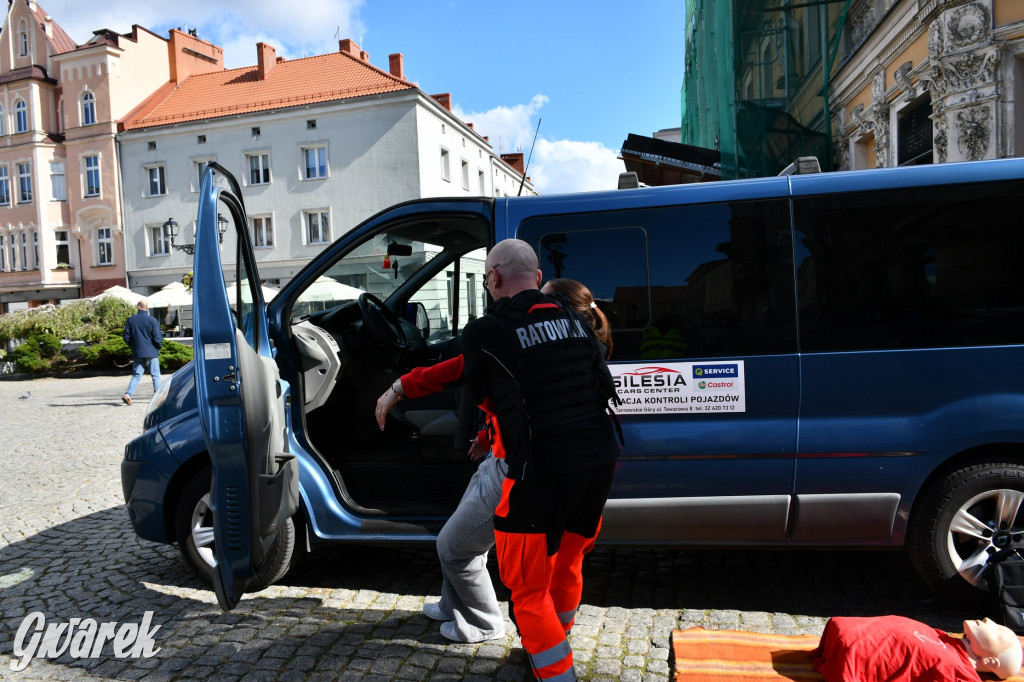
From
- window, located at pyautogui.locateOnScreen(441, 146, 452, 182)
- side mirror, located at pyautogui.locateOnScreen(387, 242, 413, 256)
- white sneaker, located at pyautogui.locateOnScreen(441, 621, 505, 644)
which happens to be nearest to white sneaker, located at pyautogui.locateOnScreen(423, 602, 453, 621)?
white sneaker, located at pyautogui.locateOnScreen(441, 621, 505, 644)

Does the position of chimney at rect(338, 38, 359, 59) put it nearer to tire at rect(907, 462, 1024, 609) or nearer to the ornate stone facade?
the ornate stone facade

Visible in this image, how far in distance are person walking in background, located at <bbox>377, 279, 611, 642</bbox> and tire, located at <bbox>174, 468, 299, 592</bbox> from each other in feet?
2.84

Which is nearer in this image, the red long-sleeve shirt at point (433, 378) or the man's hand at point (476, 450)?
the red long-sleeve shirt at point (433, 378)

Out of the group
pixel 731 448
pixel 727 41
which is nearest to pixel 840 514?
pixel 731 448

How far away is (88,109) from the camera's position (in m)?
37.1

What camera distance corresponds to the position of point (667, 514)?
366 cm

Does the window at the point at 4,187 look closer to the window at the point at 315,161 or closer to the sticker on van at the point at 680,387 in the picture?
the window at the point at 315,161

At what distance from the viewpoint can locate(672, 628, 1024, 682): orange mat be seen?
3.08 meters

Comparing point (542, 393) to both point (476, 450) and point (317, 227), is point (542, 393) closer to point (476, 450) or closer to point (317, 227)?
point (476, 450)

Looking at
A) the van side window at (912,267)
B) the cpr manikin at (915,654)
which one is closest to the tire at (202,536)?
the cpr manikin at (915,654)

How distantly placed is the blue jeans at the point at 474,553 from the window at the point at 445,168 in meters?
31.9

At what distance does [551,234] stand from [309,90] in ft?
110

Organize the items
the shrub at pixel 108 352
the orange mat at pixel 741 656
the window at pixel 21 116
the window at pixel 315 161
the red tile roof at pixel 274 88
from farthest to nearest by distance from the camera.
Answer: the window at pixel 21 116
the red tile roof at pixel 274 88
the window at pixel 315 161
the shrub at pixel 108 352
the orange mat at pixel 741 656

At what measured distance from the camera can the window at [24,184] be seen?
3891 cm
